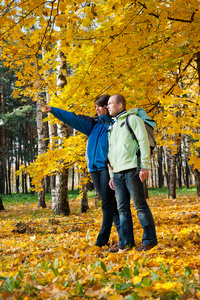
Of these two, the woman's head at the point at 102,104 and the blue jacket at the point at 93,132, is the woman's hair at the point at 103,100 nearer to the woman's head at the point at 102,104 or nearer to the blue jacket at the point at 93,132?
the woman's head at the point at 102,104

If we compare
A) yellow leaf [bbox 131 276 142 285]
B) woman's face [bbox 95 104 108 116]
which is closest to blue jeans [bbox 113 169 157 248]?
woman's face [bbox 95 104 108 116]

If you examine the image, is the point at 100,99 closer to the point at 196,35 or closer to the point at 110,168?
the point at 110,168

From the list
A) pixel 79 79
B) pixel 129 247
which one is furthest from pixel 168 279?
pixel 79 79

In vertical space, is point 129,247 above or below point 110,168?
below

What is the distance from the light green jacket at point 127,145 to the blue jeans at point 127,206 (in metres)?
0.11

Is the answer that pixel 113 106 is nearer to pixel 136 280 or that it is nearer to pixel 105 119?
pixel 105 119

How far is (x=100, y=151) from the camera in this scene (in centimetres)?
329

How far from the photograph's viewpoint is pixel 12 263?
115 inches

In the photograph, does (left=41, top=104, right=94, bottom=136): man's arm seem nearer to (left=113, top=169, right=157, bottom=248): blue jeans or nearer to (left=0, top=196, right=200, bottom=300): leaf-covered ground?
(left=113, top=169, right=157, bottom=248): blue jeans

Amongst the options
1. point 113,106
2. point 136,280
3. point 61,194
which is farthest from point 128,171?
point 61,194

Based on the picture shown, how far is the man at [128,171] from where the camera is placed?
280cm

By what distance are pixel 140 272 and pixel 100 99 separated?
2.11 meters

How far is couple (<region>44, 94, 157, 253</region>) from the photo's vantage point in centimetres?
282

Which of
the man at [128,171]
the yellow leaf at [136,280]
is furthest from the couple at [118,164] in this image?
the yellow leaf at [136,280]
